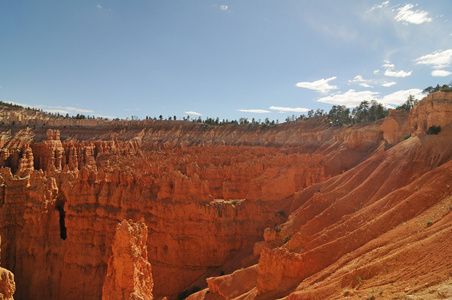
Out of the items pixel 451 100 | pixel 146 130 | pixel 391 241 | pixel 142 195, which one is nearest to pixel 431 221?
pixel 391 241

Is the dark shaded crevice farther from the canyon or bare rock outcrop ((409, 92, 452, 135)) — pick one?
bare rock outcrop ((409, 92, 452, 135))

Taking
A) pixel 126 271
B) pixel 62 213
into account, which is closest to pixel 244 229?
pixel 126 271

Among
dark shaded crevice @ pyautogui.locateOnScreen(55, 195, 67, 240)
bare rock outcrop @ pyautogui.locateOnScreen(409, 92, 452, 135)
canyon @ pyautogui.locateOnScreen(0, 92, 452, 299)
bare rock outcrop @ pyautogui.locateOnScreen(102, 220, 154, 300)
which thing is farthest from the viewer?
dark shaded crevice @ pyautogui.locateOnScreen(55, 195, 67, 240)

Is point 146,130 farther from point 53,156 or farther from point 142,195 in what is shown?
point 142,195

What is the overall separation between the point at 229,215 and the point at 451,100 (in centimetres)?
1401

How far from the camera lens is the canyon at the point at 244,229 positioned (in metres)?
9.70

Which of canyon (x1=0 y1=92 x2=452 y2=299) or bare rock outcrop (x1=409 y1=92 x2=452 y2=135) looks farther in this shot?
bare rock outcrop (x1=409 y1=92 x2=452 y2=135)

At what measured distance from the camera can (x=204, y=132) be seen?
263ft

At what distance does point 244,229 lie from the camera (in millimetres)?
19375

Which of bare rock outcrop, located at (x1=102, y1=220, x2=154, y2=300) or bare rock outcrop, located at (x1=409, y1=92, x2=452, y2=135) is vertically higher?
bare rock outcrop, located at (x1=409, y1=92, x2=452, y2=135)

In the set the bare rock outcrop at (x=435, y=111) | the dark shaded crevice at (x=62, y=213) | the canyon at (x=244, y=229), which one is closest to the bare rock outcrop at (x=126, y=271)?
the canyon at (x=244, y=229)

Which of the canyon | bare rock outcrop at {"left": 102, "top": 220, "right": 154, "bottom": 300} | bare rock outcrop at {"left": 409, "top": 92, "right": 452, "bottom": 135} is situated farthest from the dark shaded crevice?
bare rock outcrop at {"left": 409, "top": 92, "right": 452, "bottom": 135}

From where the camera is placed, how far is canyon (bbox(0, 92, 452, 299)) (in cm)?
970

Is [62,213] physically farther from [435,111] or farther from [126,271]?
[435,111]
